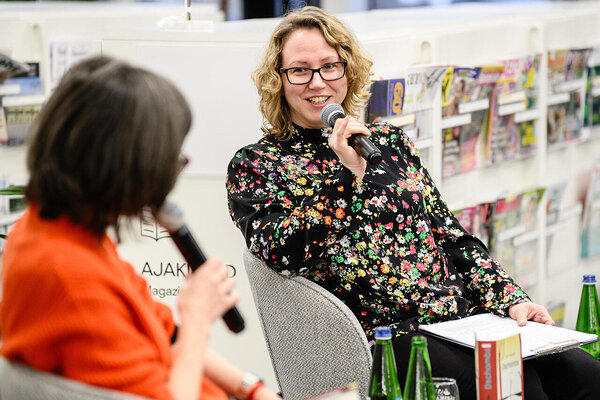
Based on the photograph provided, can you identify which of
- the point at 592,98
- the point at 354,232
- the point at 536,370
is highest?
the point at 592,98

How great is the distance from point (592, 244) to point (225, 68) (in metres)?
2.69

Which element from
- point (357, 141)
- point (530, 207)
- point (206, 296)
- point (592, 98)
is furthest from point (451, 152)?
point (206, 296)

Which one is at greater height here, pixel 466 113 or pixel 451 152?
pixel 466 113

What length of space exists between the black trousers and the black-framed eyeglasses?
735mm

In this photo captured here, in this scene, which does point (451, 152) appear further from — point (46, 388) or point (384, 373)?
point (46, 388)

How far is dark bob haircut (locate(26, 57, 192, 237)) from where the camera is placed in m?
1.31

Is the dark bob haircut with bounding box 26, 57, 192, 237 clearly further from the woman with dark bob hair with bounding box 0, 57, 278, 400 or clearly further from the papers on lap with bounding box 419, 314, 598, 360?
the papers on lap with bounding box 419, 314, 598, 360

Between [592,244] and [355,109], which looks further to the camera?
[592,244]

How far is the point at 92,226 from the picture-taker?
1.35 meters

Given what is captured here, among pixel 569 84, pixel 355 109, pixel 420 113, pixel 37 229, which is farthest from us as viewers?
pixel 569 84

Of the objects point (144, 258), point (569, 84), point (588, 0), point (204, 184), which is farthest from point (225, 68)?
point (588, 0)

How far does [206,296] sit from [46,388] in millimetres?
293

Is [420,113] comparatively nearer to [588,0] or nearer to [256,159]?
[256,159]

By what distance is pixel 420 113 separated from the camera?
3129mm
